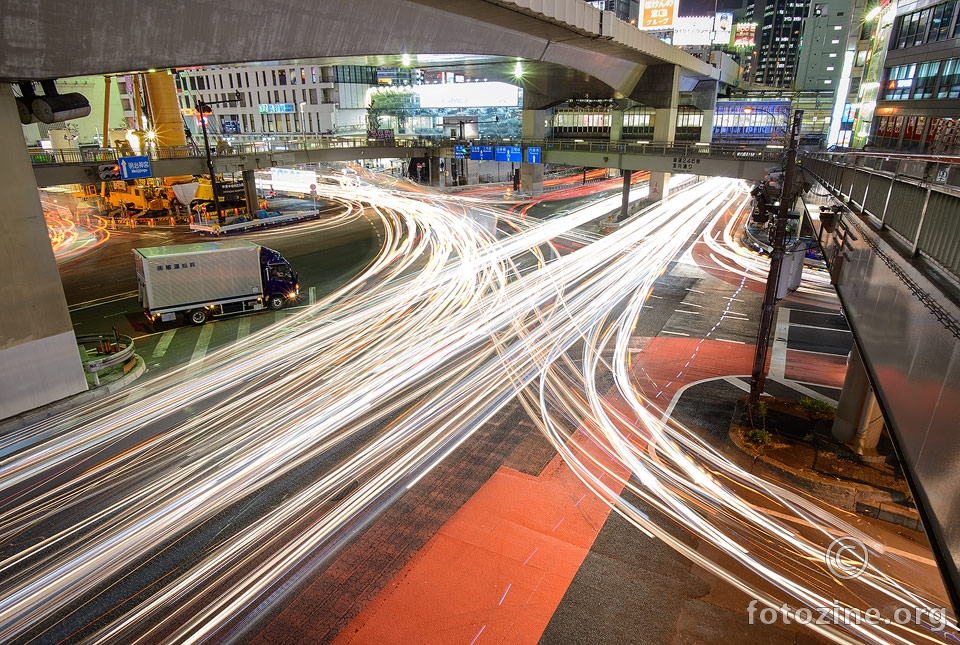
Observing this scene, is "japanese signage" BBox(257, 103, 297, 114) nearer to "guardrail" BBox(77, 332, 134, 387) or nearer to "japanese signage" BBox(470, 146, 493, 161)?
"japanese signage" BBox(470, 146, 493, 161)

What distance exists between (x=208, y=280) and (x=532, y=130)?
42.4 metres

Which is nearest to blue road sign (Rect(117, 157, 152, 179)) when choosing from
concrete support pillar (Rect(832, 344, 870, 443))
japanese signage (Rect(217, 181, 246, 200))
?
japanese signage (Rect(217, 181, 246, 200))

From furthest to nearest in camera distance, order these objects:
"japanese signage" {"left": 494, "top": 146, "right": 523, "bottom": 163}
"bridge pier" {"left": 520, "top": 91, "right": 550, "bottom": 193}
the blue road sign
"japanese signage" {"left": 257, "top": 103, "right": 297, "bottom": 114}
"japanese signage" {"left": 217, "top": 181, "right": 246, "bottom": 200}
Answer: "japanese signage" {"left": 257, "top": 103, "right": 297, "bottom": 114} → "bridge pier" {"left": 520, "top": 91, "right": 550, "bottom": 193} → "japanese signage" {"left": 494, "top": 146, "right": 523, "bottom": 163} → "japanese signage" {"left": 217, "top": 181, "right": 246, "bottom": 200} → the blue road sign

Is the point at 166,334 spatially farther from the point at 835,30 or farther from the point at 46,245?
the point at 835,30

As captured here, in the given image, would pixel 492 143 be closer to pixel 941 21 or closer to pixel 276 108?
pixel 941 21

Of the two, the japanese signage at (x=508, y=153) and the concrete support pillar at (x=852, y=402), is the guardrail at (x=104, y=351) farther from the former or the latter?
the japanese signage at (x=508, y=153)

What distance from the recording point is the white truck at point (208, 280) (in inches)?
755

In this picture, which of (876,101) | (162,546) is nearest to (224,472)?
(162,546)

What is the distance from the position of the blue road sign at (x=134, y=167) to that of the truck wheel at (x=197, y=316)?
647 inches

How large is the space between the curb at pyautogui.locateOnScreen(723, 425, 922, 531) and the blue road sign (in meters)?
34.3

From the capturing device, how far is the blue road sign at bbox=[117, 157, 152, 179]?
31047mm

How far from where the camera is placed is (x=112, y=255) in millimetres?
31797

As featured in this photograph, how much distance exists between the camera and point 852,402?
12531 millimetres

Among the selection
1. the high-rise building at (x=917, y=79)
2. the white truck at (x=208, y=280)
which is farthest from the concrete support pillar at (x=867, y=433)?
the high-rise building at (x=917, y=79)
